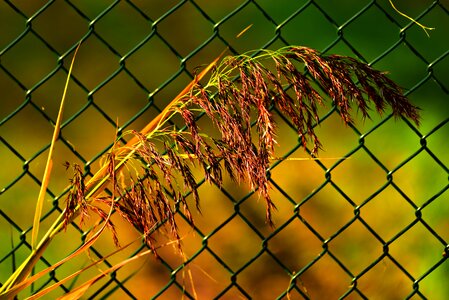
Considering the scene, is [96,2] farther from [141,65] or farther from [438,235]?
[438,235]

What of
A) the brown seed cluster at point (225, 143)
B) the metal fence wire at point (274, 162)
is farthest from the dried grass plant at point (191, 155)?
the metal fence wire at point (274, 162)

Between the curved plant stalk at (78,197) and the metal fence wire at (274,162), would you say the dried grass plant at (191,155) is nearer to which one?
the curved plant stalk at (78,197)

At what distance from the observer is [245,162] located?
6.36 feet

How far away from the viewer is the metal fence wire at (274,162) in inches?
107

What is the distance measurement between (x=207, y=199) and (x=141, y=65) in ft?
1.20

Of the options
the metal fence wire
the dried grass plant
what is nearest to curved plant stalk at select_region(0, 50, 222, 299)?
the dried grass plant

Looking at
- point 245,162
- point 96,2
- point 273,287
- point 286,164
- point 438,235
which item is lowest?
point 438,235

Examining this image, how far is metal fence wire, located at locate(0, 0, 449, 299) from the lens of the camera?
272 centimetres

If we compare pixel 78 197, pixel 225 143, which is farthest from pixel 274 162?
pixel 78 197

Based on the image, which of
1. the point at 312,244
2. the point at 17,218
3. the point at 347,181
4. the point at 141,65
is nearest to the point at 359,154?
the point at 347,181

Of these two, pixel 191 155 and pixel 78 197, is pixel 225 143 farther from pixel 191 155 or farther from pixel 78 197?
pixel 78 197

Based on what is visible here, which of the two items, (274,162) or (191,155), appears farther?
(274,162)

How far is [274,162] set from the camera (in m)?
A: 2.72

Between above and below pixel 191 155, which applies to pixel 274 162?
below
